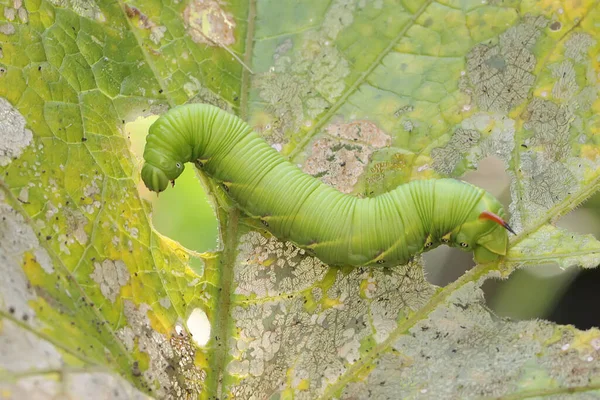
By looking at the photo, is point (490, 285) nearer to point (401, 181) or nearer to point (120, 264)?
point (401, 181)

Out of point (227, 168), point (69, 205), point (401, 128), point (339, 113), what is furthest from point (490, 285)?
point (69, 205)

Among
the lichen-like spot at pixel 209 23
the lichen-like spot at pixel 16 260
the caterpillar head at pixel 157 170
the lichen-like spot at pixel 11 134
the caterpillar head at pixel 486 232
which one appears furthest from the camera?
the lichen-like spot at pixel 209 23

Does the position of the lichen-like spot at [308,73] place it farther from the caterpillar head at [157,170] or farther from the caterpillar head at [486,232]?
the caterpillar head at [486,232]

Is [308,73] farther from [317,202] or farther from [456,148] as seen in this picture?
[456,148]

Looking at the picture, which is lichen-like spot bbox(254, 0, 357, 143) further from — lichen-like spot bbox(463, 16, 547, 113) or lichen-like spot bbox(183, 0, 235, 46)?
lichen-like spot bbox(463, 16, 547, 113)

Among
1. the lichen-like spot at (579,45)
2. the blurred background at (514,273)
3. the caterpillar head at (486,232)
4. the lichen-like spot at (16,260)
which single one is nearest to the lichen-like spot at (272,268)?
the blurred background at (514,273)

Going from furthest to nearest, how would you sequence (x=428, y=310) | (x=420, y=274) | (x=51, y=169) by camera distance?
(x=420, y=274) < (x=428, y=310) < (x=51, y=169)
